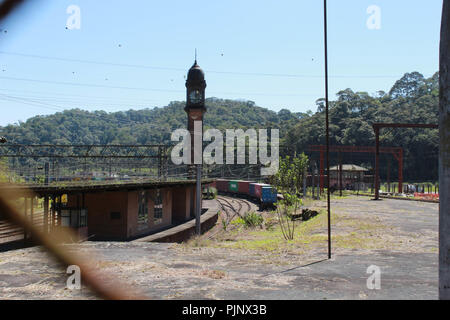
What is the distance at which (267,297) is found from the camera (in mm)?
8031

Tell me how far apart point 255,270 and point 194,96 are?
134ft

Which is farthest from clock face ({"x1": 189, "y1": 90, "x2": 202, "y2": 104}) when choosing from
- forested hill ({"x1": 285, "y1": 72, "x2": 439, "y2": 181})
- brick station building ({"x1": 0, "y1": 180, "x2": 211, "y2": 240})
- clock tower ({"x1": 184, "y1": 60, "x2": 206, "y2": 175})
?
forested hill ({"x1": 285, "y1": 72, "x2": 439, "y2": 181})

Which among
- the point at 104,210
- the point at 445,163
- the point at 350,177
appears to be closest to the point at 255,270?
the point at 445,163

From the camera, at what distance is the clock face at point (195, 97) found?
163 ft

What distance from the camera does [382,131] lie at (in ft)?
338

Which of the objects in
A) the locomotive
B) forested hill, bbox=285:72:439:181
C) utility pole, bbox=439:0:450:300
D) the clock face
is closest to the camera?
utility pole, bbox=439:0:450:300

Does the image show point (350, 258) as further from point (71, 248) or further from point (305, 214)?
point (305, 214)

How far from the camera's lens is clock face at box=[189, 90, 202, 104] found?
163 ft

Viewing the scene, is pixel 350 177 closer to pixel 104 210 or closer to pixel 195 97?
pixel 195 97

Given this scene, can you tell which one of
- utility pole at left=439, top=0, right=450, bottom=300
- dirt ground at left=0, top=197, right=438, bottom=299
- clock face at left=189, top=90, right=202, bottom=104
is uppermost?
clock face at left=189, top=90, right=202, bottom=104

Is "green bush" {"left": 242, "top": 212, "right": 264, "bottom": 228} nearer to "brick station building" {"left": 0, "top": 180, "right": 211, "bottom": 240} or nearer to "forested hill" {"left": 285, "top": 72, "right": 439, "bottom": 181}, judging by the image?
"brick station building" {"left": 0, "top": 180, "right": 211, "bottom": 240}

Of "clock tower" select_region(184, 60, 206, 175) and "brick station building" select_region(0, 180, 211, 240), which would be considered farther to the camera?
"clock tower" select_region(184, 60, 206, 175)

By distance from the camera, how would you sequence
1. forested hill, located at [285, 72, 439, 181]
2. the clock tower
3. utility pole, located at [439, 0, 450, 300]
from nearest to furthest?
utility pole, located at [439, 0, 450, 300] → the clock tower → forested hill, located at [285, 72, 439, 181]

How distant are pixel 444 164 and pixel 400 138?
99981 mm
